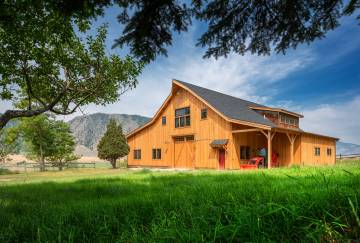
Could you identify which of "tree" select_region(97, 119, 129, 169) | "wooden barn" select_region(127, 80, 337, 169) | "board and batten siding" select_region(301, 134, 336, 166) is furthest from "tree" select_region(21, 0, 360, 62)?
"tree" select_region(97, 119, 129, 169)

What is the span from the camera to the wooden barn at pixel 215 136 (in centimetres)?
2350

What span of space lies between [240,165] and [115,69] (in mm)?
14430

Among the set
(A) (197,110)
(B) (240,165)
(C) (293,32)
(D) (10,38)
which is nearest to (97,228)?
(C) (293,32)

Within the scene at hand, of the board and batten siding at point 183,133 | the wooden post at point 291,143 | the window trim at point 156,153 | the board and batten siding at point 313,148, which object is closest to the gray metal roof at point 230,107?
the board and batten siding at point 183,133

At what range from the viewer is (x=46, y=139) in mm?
36000

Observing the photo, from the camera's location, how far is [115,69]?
13.0 meters

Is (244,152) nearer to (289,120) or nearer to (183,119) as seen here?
(183,119)

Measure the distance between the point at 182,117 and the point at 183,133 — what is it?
162cm

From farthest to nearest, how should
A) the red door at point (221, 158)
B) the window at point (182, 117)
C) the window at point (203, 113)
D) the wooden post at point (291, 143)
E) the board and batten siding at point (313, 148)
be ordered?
1. the window at point (182, 117)
2. the board and batten siding at point (313, 148)
3. the window at point (203, 113)
4. the red door at point (221, 158)
5. the wooden post at point (291, 143)

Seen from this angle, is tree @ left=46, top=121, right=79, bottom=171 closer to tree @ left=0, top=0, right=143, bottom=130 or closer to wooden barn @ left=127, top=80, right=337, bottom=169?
wooden barn @ left=127, top=80, right=337, bottom=169

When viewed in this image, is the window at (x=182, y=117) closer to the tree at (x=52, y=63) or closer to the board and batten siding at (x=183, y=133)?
the board and batten siding at (x=183, y=133)

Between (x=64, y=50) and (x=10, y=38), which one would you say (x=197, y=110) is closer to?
(x=64, y=50)

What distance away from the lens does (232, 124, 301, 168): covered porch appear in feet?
77.3

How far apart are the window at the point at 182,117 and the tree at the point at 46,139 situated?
1731 cm
